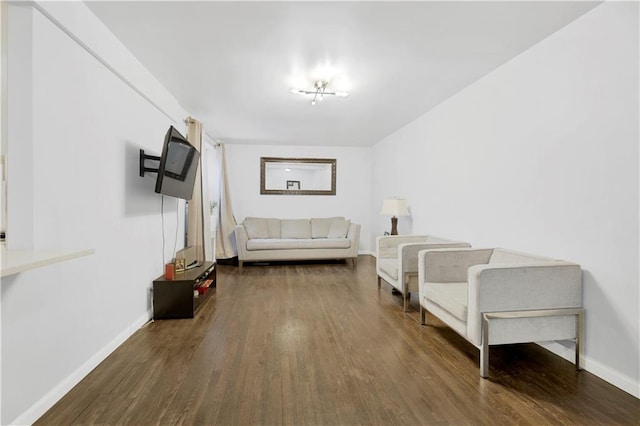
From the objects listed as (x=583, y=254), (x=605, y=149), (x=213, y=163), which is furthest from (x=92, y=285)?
(x=213, y=163)

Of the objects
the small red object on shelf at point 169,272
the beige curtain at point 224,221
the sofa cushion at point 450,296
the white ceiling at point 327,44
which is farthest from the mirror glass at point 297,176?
the sofa cushion at point 450,296

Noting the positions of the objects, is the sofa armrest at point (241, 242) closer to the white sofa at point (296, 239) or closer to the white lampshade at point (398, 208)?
the white sofa at point (296, 239)

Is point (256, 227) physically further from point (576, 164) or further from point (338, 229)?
point (576, 164)

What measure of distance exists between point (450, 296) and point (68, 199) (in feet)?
8.79

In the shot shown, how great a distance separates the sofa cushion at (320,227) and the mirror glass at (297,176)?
2.21 feet

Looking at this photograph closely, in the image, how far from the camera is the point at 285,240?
6.13m

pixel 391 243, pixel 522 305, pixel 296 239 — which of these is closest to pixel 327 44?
pixel 522 305

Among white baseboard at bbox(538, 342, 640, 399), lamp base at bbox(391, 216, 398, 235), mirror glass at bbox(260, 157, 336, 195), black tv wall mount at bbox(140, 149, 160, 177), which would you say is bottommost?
white baseboard at bbox(538, 342, 640, 399)

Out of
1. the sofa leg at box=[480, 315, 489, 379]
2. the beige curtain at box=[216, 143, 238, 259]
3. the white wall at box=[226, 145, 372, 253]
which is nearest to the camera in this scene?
the sofa leg at box=[480, 315, 489, 379]

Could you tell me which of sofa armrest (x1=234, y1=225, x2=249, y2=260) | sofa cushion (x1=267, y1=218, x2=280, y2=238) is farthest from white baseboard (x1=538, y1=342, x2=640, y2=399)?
sofa cushion (x1=267, y1=218, x2=280, y2=238)

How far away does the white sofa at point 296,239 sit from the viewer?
5.88 metres

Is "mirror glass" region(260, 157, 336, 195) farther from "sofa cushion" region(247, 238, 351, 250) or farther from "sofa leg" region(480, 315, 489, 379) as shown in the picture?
"sofa leg" region(480, 315, 489, 379)

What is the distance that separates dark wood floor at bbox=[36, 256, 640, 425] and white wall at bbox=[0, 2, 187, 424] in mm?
225

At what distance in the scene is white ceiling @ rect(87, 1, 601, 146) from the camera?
2.19 meters
